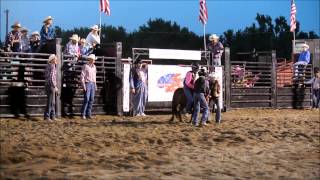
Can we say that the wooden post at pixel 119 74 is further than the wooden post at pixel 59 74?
Yes

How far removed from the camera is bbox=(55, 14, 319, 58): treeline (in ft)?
228

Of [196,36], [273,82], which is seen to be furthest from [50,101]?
[196,36]

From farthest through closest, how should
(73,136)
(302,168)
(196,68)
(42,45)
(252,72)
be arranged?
(252,72) < (42,45) < (196,68) < (73,136) < (302,168)

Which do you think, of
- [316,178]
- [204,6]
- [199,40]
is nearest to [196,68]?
[316,178]

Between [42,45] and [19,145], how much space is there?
7.70 metres

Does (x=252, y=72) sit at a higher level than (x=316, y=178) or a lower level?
higher

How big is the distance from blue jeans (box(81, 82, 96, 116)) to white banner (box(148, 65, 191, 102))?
8.33 ft

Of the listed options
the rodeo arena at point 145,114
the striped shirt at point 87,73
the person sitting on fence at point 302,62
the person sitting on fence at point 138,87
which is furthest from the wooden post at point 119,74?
the person sitting on fence at point 302,62

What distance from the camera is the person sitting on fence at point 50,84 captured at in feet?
50.5

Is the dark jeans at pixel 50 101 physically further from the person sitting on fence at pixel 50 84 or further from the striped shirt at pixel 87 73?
the striped shirt at pixel 87 73

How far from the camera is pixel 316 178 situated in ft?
25.7

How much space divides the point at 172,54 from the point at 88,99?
12.2ft

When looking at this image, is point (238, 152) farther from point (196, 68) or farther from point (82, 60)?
point (82, 60)

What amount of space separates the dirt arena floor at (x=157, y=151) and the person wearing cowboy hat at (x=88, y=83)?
2142mm
